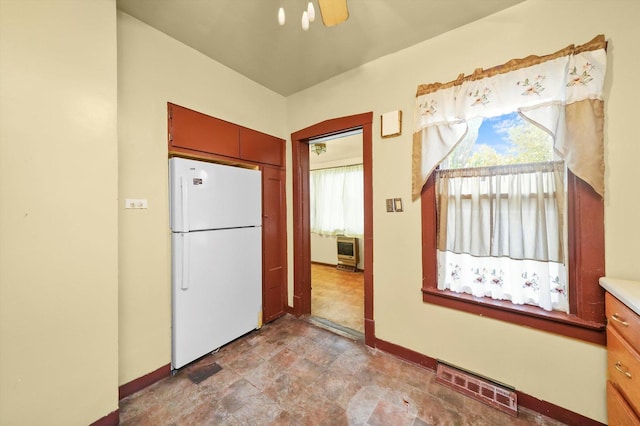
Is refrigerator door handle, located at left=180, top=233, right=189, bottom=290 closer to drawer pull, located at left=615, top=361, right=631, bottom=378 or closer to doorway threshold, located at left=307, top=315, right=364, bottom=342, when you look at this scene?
doorway threshold, located at left=307, top=315, right=364, bottom=342

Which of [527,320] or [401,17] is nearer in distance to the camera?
[527,320]

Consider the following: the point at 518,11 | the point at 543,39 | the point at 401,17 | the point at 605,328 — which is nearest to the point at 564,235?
the point at 605,328

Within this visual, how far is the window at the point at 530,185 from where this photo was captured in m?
1.38

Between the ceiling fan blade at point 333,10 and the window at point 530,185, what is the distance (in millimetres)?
1117

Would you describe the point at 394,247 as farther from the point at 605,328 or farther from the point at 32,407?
the point at 32,407

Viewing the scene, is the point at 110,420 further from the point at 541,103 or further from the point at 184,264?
the point at 541,103

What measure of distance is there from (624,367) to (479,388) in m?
0.80

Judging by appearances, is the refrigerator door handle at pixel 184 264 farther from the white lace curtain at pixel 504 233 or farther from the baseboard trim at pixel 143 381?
the white lace curtain at pixel 504 233

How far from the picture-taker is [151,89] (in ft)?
6.05

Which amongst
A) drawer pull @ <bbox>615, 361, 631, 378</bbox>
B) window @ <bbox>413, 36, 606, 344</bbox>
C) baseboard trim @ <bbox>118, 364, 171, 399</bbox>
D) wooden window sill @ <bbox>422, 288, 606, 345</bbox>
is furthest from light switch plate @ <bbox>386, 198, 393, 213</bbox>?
baseboard trim @ <bbox>118, 364, 171, 399</bbox>

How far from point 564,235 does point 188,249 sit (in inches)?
108

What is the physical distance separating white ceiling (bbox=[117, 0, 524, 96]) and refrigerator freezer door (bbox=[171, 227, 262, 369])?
5.47ft

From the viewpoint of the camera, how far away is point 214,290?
85.4 inches

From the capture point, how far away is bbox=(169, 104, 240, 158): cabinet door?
1.97 metres
